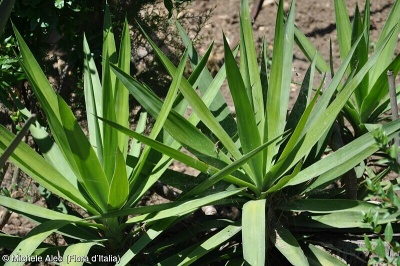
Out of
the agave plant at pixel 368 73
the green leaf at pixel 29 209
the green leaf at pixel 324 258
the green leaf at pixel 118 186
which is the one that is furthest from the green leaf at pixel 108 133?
the agave plant at pixel 368 73

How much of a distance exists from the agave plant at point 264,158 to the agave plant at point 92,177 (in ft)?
0.34

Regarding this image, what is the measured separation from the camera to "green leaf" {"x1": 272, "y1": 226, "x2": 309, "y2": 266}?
249cm

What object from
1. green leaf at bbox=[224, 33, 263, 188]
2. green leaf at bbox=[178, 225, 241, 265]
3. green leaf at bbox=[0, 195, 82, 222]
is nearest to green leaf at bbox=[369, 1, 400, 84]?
green leaf at bbox=[224, 33, 263, 188]

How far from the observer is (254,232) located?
2.46 metres

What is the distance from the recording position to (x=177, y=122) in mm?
2639

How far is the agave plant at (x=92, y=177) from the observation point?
250cm

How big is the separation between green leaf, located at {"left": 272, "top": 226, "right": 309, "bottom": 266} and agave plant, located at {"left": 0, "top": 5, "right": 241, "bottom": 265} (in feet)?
0.93

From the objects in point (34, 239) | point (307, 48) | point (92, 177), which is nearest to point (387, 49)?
point (307, 48)

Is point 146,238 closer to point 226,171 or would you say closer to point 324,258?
point 226,171

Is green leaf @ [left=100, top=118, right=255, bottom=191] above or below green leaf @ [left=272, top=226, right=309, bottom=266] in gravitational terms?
above

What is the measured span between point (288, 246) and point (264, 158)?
339 mm

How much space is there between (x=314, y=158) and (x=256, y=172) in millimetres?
402

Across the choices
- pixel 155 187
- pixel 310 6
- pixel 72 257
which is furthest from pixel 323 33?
pixel 72 257

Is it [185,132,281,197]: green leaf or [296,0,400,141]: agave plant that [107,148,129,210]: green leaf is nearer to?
[185,132,281,197]: green leaf
